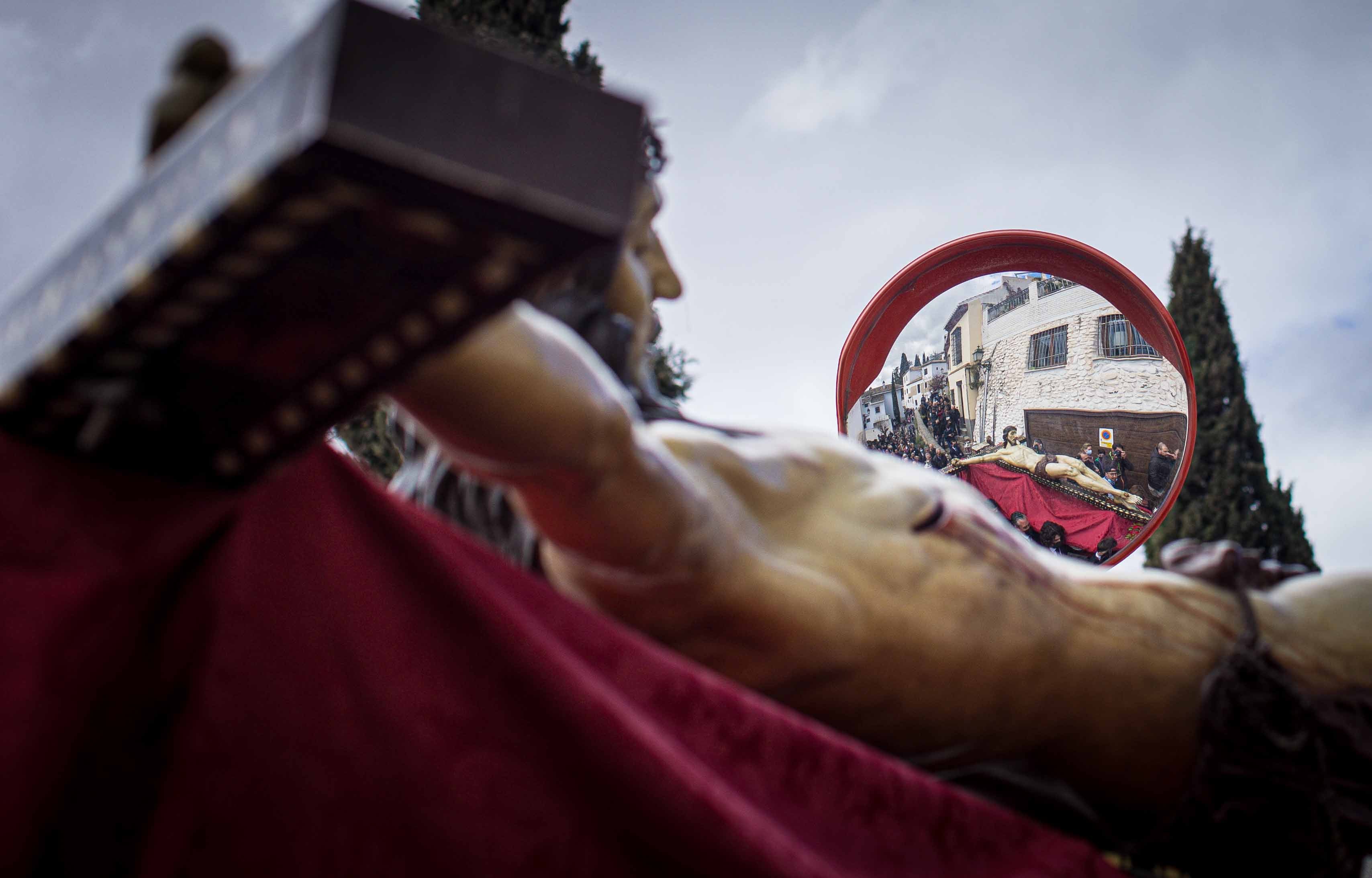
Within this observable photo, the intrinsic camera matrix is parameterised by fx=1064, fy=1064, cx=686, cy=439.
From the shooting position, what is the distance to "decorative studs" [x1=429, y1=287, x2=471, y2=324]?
0.80 metres

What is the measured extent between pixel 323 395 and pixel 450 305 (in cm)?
16

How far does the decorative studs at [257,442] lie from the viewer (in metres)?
0.92

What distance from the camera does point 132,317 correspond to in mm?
795

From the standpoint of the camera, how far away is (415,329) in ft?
2.69

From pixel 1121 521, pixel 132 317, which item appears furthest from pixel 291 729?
pixel 1121 521

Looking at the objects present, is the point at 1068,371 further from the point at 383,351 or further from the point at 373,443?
the point at 383,351

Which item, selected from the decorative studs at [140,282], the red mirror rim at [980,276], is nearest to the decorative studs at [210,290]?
the decorative studs at [140,282]

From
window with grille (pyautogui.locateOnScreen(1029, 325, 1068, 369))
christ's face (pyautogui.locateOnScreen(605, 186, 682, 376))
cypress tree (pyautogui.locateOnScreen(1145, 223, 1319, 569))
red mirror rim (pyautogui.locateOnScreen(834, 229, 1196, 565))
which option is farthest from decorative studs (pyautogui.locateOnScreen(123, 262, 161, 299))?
cypress tree (pyautogui.locateOnScreen(1145, 223, 1319, 569))

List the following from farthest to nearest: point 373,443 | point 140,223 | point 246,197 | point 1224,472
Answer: point 1224,472
point 373,443
point 140,223
point 246,197

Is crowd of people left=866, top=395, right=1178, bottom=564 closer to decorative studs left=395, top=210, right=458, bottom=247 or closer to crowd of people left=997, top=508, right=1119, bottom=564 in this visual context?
crowd of people left=997, top=508, right=1119, bottom=564

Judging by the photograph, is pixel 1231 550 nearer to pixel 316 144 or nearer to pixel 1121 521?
pixel 316 144

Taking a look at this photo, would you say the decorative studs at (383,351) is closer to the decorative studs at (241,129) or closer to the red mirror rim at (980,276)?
the decorative studs at (241,129)

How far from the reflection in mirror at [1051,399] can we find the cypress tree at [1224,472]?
12.0ft

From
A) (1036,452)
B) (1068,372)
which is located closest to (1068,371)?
(1068,372)
